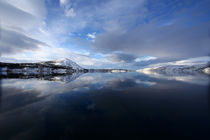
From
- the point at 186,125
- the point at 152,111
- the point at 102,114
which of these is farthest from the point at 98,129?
the point at 186,125

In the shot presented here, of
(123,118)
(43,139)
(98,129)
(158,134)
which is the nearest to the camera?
(43,139)

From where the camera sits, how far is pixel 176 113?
863 centimetres

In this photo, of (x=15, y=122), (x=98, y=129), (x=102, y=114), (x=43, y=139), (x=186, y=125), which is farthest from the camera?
(x=102, y=114)

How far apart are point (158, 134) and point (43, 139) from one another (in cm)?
744

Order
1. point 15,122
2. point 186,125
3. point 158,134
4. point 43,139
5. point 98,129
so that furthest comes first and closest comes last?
1. point 15,122
2. point 186,125
3. point 98,129
4. point 158,134
5. point 43,139

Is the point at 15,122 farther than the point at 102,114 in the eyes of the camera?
No

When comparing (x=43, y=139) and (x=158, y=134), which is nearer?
(x=43, y=139)

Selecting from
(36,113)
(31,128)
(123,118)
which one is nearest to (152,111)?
(123,118)

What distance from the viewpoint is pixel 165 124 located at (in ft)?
22.2

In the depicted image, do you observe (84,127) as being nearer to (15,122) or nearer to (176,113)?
(15,122)

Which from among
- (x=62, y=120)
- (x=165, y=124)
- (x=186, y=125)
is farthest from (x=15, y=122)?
(x=186, y=125)

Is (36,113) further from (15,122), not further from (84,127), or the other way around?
(84,127)

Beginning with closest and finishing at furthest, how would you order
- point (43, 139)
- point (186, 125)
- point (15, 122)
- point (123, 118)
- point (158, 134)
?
point (43, 139) < point (158, 134) < point (186, 125) < point (15, 122) < point (123, 118)

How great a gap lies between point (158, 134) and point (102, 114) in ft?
15.6
